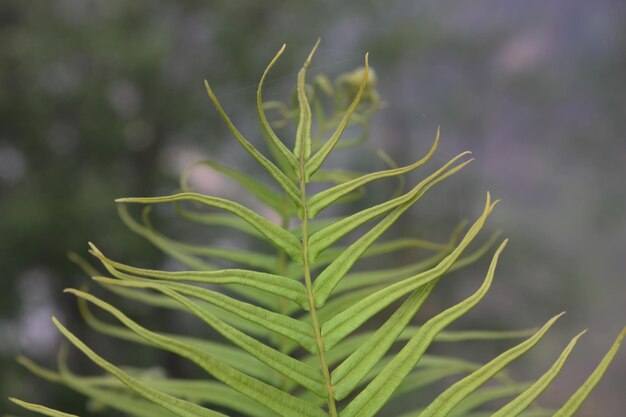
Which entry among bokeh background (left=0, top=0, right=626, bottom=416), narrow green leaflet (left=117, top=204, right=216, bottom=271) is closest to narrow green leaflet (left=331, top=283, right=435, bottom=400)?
narrow green leaflet (left=117, top=204, right=216, bottom=271)

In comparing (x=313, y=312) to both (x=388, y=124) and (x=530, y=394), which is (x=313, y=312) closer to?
(x=530, y=394)

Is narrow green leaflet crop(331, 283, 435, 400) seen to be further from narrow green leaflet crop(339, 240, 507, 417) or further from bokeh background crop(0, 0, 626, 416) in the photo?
bokeh background crop(0, 0, 626, 416)

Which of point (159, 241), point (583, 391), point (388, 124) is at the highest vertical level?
point (388, 124)

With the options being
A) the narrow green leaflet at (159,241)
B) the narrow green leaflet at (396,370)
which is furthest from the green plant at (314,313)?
the narrow green leaflet at (159,241)

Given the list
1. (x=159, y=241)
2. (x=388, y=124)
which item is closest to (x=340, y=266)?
(x=159, y=241)

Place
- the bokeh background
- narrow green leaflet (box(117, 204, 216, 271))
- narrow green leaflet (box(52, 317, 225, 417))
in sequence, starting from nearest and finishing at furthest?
narrow green leaflet (box(52, 317, 225, 417)) → narrow green leaflet (box(117, 204, 216, 271)) → the bokeh background

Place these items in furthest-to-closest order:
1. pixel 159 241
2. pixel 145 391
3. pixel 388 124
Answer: pixel 388 124
pixel 159 241
pixel 145 391
